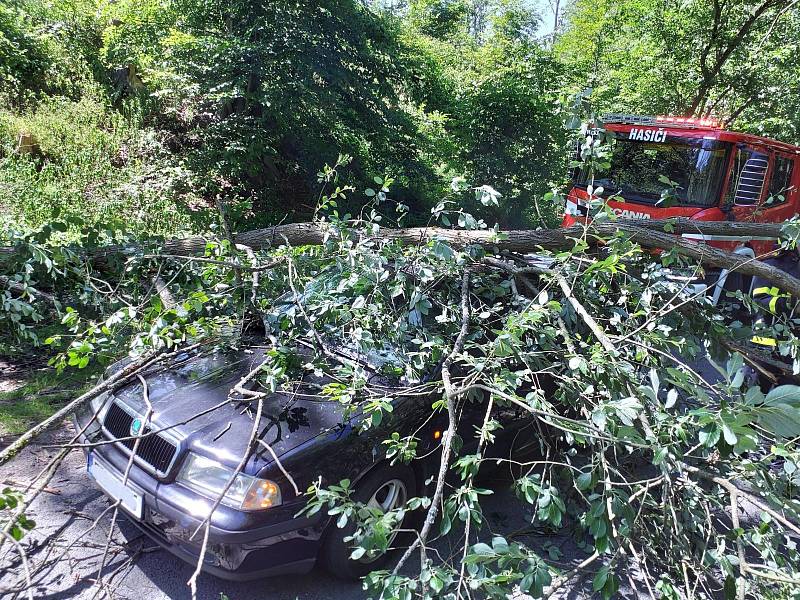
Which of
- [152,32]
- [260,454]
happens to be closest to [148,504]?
[260,454]

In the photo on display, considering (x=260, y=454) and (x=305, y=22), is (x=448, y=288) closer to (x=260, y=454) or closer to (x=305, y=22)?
(x=260, y=454)

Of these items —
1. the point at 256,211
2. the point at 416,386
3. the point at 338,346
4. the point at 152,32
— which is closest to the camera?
the point at 416,386

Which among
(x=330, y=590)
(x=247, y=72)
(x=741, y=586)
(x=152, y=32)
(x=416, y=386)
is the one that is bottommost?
(x=330, y=590)

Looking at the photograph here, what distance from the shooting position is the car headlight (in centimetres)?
261

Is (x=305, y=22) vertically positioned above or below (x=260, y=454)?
above

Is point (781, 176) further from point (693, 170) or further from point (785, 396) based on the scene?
point (785, 396)

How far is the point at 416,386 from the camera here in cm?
311

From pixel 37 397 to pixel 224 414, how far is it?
96.4 inches

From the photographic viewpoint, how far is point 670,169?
783cm

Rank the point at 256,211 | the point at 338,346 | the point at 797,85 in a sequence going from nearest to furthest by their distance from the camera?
1. the point at 338,346
2. the point at 256,211
3. the point at 797,85

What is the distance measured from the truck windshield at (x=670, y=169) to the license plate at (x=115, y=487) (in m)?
6.38

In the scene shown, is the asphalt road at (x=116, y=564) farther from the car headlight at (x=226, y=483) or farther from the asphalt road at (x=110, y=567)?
the car headlight at (x=226, y=483)

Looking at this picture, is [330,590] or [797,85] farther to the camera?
[797,85]

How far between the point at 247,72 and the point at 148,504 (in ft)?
20.0
